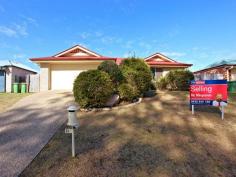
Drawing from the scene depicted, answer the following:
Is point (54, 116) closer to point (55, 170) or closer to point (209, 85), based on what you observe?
point (55, 170)

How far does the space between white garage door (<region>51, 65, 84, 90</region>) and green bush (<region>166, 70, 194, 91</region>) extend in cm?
880

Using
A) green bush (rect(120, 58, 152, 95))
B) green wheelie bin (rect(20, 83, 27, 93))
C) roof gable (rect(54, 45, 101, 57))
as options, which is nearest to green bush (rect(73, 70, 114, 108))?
green bush (rect(120, 58, 152, 95))

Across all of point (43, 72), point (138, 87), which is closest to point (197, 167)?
point (138, 87)

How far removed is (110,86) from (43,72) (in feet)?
37.7

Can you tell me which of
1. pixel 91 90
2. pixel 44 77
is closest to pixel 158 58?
pixel 44 77

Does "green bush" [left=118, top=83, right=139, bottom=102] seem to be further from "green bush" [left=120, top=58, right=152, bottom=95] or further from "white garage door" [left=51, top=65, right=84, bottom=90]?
"white garage door" [left=51, top=65, right=84, bottom=90]

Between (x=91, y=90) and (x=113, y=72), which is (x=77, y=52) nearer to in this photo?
(x=113, y=72)

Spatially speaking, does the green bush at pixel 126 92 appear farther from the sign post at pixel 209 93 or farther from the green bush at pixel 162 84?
the green bush at pixel 162 84

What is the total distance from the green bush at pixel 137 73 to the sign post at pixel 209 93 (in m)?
3.80

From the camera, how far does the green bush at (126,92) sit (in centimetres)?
1028

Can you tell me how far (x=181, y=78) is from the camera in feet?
53.0

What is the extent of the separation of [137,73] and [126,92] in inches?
81.2

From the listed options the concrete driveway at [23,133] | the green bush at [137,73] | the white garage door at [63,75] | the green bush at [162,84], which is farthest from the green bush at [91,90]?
the white garage door at [63,75]

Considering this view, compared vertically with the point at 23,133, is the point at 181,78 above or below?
above
